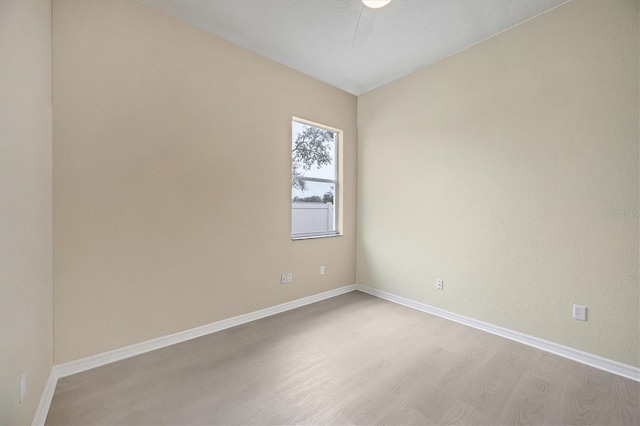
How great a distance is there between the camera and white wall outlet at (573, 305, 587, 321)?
213 cm

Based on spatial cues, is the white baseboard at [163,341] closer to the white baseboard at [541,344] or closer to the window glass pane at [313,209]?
the window glass pane at [313,209]

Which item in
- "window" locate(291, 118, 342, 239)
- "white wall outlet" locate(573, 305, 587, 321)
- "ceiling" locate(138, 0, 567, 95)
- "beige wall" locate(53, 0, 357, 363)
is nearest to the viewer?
"beige wall" locate(53, 0, 357, 363)

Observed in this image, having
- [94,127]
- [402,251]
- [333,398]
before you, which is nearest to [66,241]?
[94,127]

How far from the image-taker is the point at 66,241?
1919mm

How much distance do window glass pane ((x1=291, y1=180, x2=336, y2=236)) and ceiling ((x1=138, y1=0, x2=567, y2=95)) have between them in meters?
1.50

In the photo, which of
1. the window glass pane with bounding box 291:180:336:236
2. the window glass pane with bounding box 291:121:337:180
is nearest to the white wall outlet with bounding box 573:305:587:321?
the window glass pane with bounding box 291:180:336:236

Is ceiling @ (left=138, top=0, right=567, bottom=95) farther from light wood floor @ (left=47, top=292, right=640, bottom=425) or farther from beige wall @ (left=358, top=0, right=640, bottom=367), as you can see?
light wood floor @ (left=47, top=292, right=640, bottom=425)

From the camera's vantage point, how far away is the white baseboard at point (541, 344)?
196cm

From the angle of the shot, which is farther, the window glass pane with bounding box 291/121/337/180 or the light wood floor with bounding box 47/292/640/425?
the window glass pane with bounding box 291/121/337/180

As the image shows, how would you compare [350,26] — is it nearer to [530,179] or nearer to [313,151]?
[313,151]

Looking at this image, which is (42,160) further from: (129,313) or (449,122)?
(449,122)

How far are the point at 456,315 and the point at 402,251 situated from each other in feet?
3.01

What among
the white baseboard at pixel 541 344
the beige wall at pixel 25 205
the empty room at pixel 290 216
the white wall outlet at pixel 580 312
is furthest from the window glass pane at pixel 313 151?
the white wall outlet at pixel 580 312

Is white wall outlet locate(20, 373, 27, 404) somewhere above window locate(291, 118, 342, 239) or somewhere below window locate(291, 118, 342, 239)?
below
